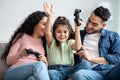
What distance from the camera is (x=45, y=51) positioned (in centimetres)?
228

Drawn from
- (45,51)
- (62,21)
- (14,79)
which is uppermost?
(62,21)

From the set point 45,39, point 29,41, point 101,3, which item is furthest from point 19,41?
point 101,3

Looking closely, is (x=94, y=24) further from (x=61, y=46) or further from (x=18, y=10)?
(x=18, y=10)

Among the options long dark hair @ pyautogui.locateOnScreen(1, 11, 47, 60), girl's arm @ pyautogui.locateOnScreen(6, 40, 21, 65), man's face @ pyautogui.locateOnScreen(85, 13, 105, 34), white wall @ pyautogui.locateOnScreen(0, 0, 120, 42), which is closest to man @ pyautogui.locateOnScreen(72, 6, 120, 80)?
man's face @ pyautogui.locateOnScreen(85, 13, 105, 34)

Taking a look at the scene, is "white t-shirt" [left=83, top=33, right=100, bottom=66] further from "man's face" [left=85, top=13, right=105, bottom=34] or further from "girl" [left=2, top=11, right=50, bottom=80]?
"girl" [left=2, top=11, right=50, bottom=80]

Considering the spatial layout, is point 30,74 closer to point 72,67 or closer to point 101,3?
point 72,67

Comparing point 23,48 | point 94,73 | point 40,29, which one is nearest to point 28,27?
point 40,29

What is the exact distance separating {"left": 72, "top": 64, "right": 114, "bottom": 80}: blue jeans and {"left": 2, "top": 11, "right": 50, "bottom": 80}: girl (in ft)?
0.79

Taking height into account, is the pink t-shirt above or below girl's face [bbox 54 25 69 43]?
below

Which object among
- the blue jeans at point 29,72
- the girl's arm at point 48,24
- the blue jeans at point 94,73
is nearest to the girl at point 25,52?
the blue jeans at point 29,72

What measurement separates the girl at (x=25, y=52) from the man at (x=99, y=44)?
0.37m

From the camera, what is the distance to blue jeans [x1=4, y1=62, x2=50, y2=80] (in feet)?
6.07

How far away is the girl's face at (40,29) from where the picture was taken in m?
2.28

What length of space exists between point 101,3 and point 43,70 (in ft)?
4.71
